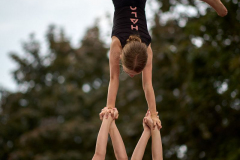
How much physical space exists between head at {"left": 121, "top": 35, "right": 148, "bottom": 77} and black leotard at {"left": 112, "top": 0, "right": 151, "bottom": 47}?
0.22 m

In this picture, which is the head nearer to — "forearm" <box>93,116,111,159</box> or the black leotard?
the black leotard

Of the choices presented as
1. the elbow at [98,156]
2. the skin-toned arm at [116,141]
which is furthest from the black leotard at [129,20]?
the elbow at [98,156]

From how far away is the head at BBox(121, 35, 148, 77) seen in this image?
3100 mm

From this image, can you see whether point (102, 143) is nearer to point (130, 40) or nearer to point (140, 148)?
point (140, 148)

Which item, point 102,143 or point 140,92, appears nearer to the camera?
point 102,143

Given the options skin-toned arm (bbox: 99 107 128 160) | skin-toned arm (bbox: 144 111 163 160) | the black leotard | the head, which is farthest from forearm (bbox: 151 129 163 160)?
the black leotard

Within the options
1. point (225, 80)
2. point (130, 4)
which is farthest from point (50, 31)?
point (130, 4)

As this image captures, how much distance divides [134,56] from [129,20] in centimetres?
48

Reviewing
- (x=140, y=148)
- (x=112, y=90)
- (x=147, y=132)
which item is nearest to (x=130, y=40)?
(x=112, y=90)

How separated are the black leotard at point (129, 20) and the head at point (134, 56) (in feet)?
0.72

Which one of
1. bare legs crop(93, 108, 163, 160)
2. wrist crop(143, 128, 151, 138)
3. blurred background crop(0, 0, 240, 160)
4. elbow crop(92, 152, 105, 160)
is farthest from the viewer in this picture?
blurred background crop(0, 0, 240, 160)

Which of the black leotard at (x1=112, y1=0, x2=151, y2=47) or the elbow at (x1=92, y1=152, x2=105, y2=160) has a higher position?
the black leotard at (x1=112, y1=0, x2=151, y2=47)

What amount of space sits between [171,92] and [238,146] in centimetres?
403

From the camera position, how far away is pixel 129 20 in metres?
3.41
